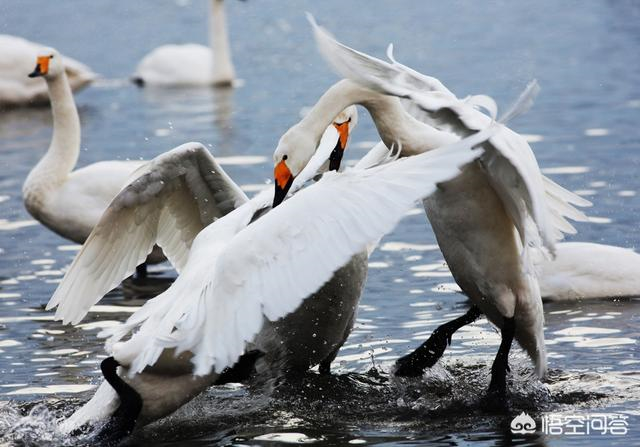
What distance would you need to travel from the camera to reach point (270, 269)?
6.04 metres

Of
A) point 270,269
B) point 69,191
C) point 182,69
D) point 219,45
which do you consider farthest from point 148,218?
point 182,69

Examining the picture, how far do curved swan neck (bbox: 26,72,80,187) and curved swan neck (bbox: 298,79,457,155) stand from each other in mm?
4718

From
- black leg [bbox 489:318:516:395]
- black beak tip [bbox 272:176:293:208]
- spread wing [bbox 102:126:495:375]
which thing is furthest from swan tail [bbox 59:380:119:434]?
black leg [bbox 489:318:516:395]

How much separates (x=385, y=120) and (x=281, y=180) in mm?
603

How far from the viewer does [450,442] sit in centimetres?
653

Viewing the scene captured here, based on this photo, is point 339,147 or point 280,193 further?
point 339,147

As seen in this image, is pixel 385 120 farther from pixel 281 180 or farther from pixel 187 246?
pixel 187 246

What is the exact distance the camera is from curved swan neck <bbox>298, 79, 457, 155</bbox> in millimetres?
6910

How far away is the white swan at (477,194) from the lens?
21.3ft

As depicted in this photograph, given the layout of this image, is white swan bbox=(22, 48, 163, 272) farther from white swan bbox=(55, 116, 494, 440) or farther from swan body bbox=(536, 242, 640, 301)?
white swan bbox=(55, 116, 494, 440)

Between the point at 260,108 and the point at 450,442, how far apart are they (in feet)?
40.5

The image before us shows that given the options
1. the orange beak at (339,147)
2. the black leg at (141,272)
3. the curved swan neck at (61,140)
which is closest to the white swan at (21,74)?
the curved swan neck at (61,140)

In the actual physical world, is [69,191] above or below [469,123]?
below

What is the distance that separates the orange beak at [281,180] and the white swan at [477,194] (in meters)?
0.05
